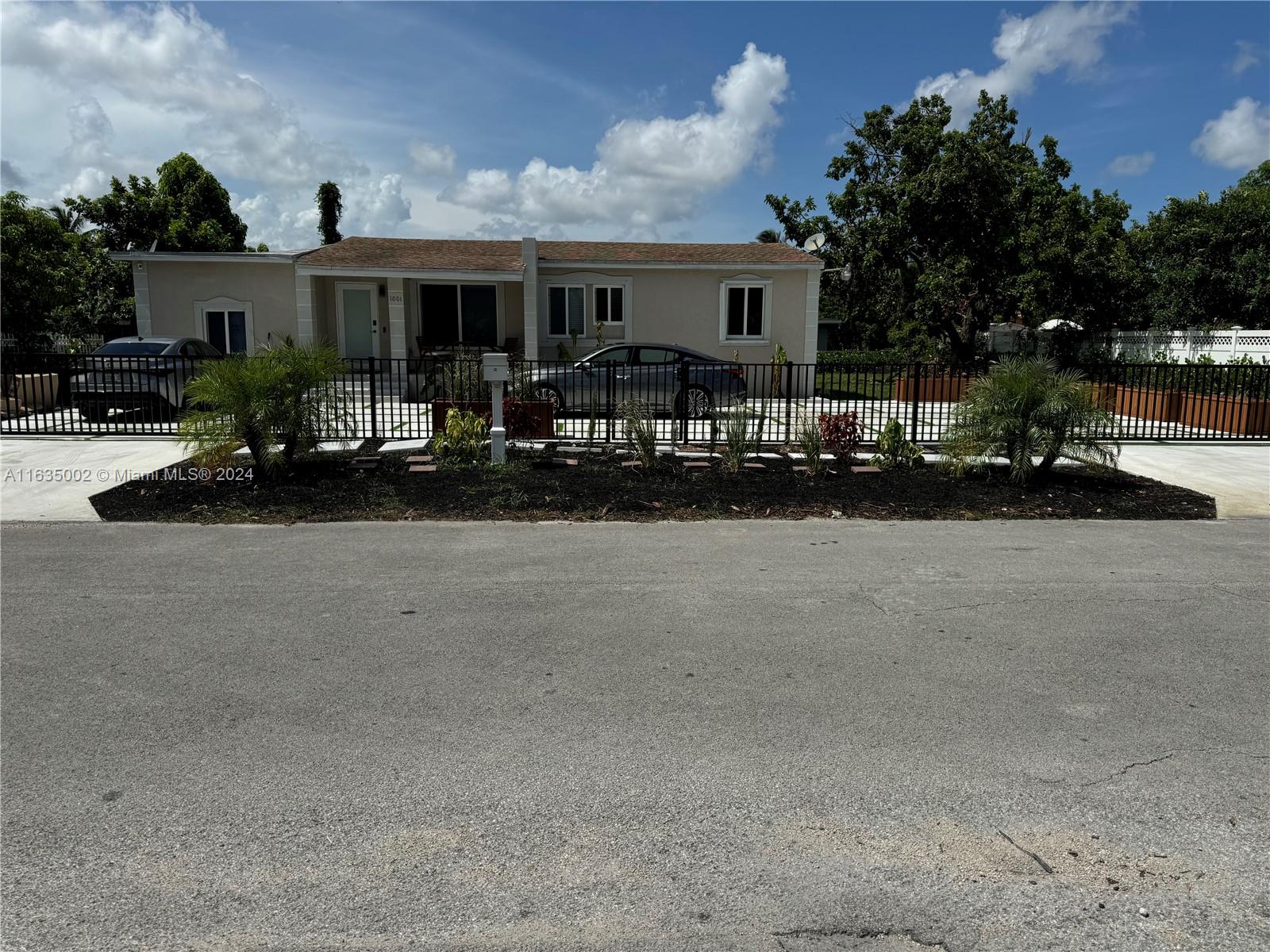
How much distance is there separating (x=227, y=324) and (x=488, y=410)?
40.7 ft

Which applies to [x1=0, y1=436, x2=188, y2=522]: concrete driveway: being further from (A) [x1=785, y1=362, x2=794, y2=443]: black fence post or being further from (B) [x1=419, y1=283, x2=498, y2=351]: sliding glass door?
(B) [x1=419, y1=283, x2=498, y2=351]: sliding glass door

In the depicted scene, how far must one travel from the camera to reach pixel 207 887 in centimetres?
289

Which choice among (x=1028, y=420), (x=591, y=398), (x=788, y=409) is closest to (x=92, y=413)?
(x=591, y=398)

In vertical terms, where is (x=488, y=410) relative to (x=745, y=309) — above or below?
below

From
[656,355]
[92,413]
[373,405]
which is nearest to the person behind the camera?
[373,405]

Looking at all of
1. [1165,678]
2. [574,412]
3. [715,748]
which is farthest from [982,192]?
[715,748]

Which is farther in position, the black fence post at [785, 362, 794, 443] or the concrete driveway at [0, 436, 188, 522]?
the black fence post at [785, 362, 794, 443]

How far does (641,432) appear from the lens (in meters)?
10.6

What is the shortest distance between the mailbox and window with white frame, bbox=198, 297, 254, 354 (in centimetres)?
1344

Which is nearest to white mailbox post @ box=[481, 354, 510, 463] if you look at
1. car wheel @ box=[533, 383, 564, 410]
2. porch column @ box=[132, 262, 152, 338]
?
car wheel @ box=[533, 383, 564, 410]

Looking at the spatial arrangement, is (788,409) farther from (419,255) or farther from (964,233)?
(964,233)

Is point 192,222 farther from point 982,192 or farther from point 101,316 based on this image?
point 982,192

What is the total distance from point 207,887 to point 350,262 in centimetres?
2004

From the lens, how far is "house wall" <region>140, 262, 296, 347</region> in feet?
69.5
